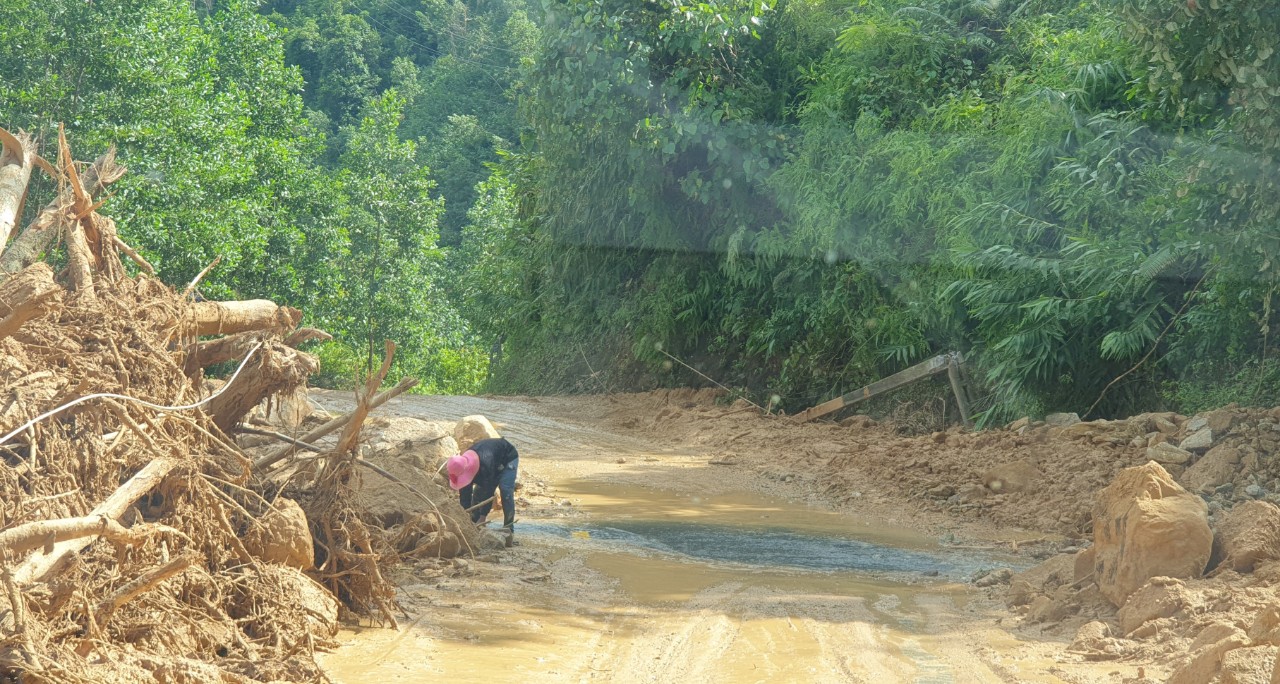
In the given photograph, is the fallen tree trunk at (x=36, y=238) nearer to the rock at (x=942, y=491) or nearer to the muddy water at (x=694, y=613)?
the muddy water at (x=694, y=613)

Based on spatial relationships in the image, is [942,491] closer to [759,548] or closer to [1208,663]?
[759,548]

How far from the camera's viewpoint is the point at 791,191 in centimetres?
1642

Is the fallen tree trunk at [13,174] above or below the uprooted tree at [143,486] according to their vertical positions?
above

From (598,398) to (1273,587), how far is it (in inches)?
537

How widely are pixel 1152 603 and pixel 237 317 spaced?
16.7 feet

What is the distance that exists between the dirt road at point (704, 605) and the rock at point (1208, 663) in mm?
587

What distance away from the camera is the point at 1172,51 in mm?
9266

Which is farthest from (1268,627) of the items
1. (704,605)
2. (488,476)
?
(488,476)

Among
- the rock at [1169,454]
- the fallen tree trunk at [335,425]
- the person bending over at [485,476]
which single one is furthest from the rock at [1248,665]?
the rock at [1169,454]

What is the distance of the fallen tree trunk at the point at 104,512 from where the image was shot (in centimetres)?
421

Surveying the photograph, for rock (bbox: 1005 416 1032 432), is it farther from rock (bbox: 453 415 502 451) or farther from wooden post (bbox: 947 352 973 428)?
rock (bbox: 453 415 502 451)

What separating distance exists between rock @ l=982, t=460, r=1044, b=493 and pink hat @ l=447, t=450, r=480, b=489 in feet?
15.5

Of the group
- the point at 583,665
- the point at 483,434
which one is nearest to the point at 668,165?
the point at 483,434

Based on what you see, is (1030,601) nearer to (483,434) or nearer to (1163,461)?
(1163,461)
